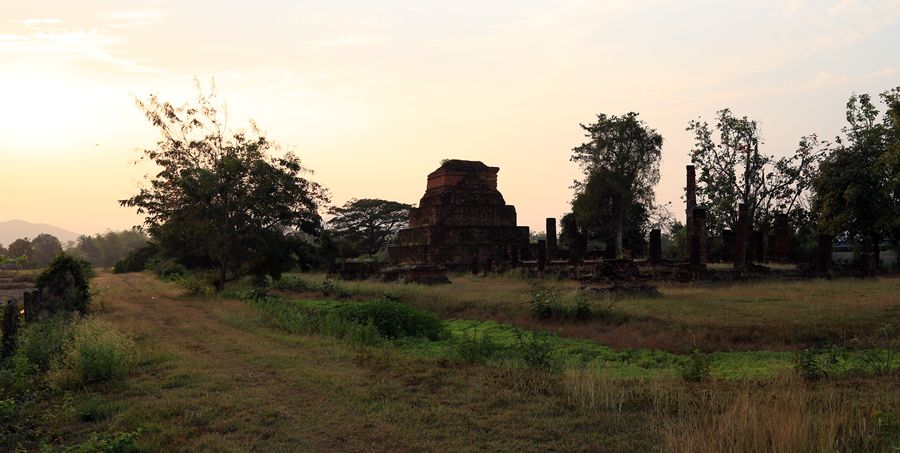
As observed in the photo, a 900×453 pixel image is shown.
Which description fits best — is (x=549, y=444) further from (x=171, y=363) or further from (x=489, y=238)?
(x=489, y=238)

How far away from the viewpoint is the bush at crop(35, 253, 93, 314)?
Result: 1475 centimetres

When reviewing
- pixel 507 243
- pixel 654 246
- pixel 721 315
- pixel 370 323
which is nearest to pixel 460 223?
pixel 507 243

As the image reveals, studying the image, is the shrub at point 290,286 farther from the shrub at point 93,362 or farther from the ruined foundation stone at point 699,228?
the shrub at point 93,362

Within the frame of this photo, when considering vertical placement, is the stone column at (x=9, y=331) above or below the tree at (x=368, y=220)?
below

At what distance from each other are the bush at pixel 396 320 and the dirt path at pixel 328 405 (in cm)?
188

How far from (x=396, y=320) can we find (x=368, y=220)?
47.4 metres

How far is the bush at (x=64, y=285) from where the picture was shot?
14750mm

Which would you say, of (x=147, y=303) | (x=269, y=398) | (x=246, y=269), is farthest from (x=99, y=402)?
(x=246, y=269)

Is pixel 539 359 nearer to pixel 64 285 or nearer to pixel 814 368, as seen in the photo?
pixel 814 368

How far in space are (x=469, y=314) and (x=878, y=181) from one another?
2499 cm

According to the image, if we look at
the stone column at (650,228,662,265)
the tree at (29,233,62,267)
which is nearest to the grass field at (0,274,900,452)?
the stone column at (650,228,662,265)

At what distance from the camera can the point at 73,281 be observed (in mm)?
15539

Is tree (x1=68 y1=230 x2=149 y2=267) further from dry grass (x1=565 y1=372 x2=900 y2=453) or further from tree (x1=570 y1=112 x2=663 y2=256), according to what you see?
dry grass (x1=565 y1=372 x2=900 y2=453)

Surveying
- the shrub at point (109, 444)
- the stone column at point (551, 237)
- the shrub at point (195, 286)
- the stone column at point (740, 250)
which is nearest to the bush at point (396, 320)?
the shrub at point (109, 444)
